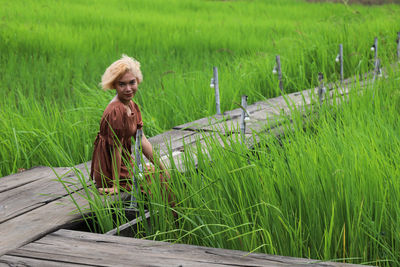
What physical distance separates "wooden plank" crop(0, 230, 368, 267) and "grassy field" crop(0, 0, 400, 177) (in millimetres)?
619

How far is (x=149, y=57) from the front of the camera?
8500 millimetres

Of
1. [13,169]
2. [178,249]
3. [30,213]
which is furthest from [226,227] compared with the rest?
[13,169]

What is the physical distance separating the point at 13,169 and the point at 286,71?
3943 millimetres

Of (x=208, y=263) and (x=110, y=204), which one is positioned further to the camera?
(x=110, y=204)

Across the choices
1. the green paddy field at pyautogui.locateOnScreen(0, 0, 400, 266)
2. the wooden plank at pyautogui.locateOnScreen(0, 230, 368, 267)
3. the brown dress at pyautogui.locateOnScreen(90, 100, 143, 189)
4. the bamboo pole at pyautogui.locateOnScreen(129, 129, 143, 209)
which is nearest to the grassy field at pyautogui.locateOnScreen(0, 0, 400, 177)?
the green paddy field at pyautogui.locateOnScreen(0, 0, 400, 266)

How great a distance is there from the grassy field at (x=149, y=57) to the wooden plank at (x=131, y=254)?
62 centimetres

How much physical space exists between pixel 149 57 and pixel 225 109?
10.1 feet

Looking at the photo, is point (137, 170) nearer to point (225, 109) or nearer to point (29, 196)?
point (29, 196)

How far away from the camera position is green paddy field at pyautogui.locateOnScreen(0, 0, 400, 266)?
2.58 m

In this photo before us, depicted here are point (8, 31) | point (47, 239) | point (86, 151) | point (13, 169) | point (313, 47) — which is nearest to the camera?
point (47, 239)

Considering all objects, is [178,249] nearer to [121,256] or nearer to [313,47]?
[121,256]

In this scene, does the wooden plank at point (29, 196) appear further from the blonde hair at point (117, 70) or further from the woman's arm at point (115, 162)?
the blonde hair at point (117, 70)

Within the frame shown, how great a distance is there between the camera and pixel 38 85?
22.3 ft

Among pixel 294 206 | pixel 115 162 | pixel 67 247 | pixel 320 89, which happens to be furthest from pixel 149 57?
pixel 67 247
